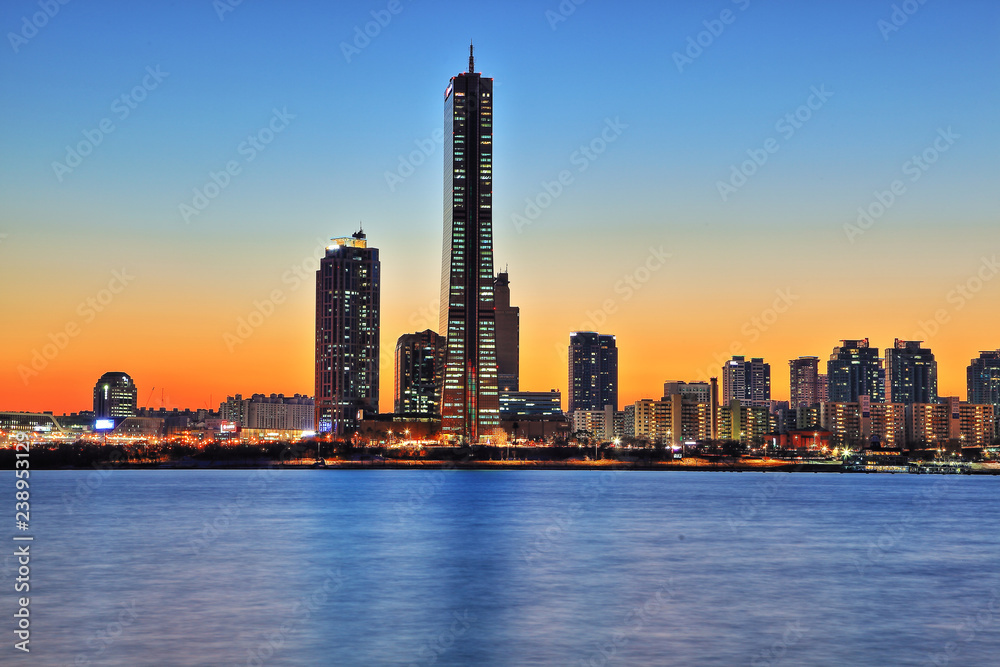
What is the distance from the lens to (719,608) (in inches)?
1566

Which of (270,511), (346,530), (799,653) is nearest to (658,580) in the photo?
(799,653)

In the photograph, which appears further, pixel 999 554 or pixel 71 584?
pixel 999 554

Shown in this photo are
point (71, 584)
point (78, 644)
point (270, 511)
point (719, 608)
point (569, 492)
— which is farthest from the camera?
point (569, 492)

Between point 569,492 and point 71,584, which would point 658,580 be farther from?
point 569,492

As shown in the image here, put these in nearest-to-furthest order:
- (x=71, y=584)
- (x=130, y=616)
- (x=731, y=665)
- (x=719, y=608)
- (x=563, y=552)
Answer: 1. (x=731, y=665)
2. (x=130, y=616)
3. (x=719, y=608)
4. (x=71, y=584)
5. (x=563, y=552)

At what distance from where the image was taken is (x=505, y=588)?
4575 cm

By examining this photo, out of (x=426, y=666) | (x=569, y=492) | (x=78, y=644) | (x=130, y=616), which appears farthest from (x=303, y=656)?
(x=569, y=492)

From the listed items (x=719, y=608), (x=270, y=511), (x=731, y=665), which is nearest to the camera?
(x=731, y=665)

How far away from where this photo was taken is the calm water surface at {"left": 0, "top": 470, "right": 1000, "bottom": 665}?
106 feet

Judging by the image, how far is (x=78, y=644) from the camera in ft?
106

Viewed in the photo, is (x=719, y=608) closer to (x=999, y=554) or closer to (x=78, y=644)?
(x=78, y=644)

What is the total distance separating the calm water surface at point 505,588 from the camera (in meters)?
32.3

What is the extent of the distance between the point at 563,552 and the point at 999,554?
24493 millimetres

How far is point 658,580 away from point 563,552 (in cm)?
1198
